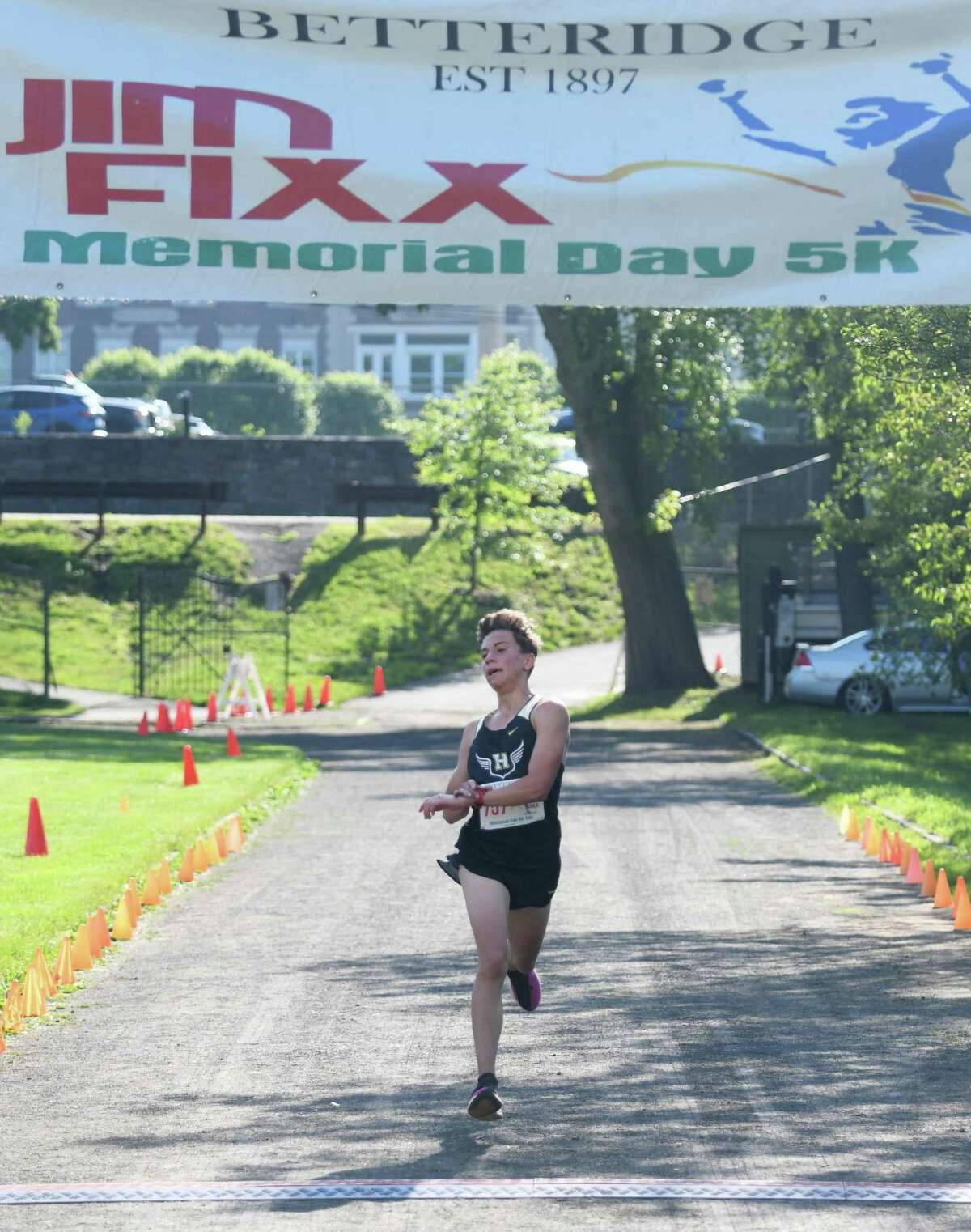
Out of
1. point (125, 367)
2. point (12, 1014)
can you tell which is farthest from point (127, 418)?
point (12, 1014)

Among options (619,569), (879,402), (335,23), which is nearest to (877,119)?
(335,23)

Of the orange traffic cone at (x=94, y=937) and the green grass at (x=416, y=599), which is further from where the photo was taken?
the green grass at (x=416, y=599)

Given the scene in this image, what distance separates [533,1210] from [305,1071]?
2.41m

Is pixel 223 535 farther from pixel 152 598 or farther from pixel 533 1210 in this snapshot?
pixel 533 1210

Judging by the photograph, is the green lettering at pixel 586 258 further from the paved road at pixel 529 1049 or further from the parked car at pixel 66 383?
the parked car at pixel 66 383

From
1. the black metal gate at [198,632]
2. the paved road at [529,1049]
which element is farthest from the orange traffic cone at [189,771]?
the black metal gate at [198,632]

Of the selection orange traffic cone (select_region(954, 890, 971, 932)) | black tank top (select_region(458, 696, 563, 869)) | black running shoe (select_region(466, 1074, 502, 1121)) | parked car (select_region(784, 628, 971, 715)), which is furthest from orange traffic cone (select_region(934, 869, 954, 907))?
parked car (select_region(784, 628, 971, 715))

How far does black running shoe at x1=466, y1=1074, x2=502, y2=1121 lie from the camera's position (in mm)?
7590

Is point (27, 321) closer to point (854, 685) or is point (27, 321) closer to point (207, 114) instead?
point (854, 685)

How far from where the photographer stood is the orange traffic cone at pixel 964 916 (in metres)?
12.4

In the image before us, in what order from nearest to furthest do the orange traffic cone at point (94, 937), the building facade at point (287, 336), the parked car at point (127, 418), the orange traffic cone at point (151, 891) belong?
the orange traffic cone at point (94, 937), the orange traffic cone at point (151, 891), the parked car at point (127, 418), the building facade at point (287, 336)

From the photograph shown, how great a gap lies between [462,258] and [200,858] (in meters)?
8.36

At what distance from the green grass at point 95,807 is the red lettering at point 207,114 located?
180 inches

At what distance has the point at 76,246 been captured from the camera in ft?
26.8
